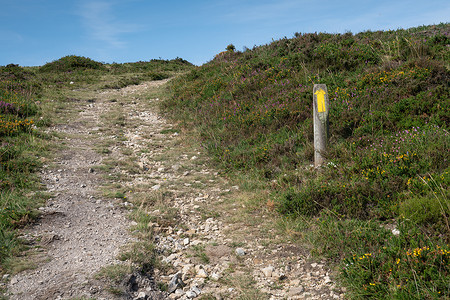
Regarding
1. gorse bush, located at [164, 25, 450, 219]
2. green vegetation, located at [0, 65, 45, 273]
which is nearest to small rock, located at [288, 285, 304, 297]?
gorse bush, located at [164, 25, 450, 219]

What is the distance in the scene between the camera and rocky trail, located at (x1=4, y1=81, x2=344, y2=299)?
4.05 meters

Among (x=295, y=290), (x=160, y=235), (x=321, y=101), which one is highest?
(x=321, y=101)

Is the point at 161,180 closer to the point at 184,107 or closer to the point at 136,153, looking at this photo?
the point at 136,153

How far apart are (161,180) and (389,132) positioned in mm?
5870

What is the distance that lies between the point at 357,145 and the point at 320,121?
3.49 ft

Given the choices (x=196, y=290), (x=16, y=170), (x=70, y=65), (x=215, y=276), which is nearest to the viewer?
(x=196, y=290)

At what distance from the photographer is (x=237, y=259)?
4.79m

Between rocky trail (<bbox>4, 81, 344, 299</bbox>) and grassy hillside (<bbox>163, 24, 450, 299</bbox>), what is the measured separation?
612 millimetres

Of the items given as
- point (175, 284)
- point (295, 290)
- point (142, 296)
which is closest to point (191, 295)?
point (175, 284)

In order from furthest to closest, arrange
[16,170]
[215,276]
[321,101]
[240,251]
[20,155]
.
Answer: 1. [20,155]
2. [16,170]
3. [321,101]
4. [240,251]
5. [215,276]

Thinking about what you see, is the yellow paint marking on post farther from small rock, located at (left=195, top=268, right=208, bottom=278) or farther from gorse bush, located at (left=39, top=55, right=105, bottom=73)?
gorse bush, located at (left=39, top=55, right=105, bottom=73)

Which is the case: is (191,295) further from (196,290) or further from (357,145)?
(357,145)

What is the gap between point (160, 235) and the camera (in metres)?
5.55

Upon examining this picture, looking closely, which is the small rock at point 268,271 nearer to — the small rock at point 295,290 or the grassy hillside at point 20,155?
the small rock at point 295,290
